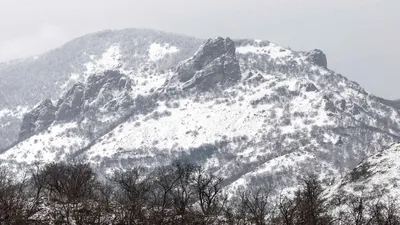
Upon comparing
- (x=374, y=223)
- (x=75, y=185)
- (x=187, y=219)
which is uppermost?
(x=75, y=185)

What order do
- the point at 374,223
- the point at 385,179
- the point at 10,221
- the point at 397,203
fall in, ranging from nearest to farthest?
the point at 10,221, the point at 374,223, the point at 397,203, the point at 385,179

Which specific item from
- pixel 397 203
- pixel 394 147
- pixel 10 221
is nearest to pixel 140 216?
pixel 10 221

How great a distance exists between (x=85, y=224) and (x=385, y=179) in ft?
282

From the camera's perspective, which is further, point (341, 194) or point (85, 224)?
point (341, 194)

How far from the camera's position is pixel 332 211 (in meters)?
104

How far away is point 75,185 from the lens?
65.6 meters

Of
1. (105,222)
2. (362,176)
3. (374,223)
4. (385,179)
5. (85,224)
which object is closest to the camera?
(85,224)

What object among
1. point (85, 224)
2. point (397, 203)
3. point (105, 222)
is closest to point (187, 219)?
point (105, 222)

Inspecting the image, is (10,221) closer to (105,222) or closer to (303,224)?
(105,222)

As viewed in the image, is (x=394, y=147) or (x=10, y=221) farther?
(x=394, y=147)

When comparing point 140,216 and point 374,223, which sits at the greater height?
point 140,216

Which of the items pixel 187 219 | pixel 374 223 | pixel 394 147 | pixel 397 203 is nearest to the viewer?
pixel 187 219

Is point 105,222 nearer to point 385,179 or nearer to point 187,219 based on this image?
point 187,219

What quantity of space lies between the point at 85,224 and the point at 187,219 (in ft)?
51.5
